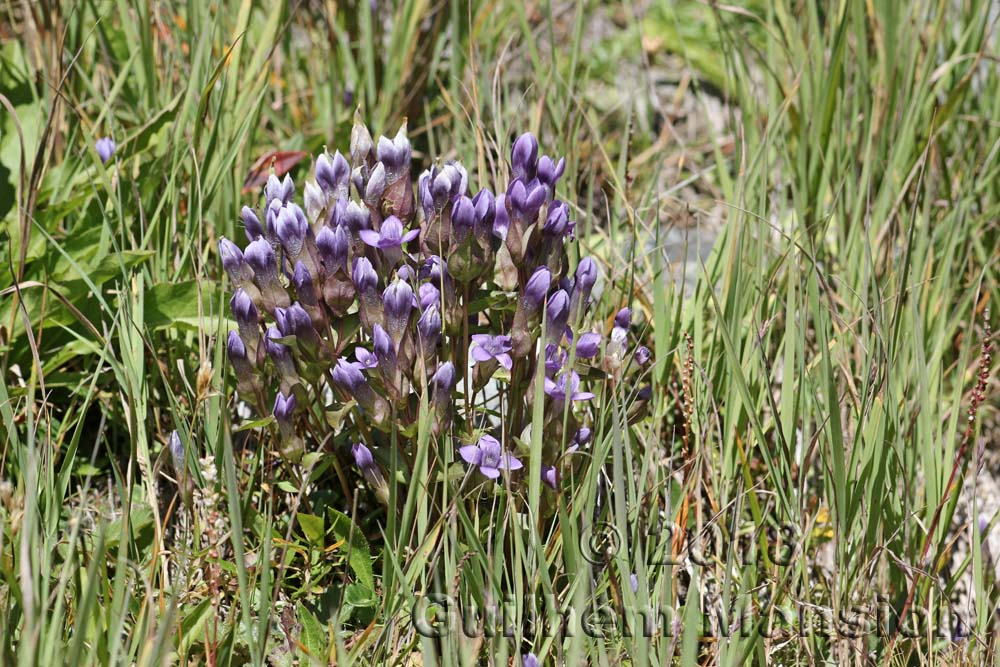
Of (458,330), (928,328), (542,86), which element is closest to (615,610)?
(458,330)

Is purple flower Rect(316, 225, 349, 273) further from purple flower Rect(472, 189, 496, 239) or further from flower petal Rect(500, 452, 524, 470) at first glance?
flower petal Rect(500, 452, 524, 470)

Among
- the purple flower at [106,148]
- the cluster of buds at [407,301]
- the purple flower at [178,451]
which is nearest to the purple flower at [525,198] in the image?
the cluster of buds at [407,301]

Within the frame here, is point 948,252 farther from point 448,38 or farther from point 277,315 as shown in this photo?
point 448,38

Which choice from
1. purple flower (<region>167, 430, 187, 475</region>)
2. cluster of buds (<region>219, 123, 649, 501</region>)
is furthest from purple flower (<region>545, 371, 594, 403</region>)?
purple flower (<region>167, 430, 187, 475</region>)

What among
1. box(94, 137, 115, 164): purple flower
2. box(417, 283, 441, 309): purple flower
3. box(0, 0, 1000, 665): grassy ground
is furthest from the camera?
box(94, 137, 115, 164): purple flower

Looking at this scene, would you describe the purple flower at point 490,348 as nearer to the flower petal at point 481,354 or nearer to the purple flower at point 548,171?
the flower petal at point 481,354
